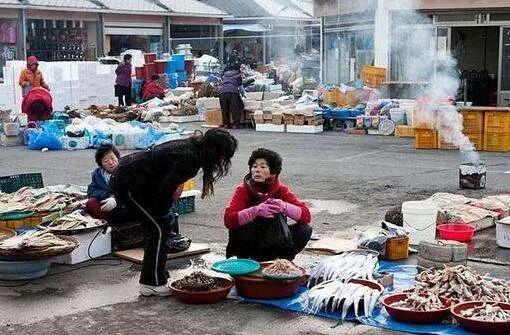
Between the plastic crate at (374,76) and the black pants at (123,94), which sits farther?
the black pants at (123,94)

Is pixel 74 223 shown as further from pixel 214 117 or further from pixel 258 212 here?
pixel 214 117

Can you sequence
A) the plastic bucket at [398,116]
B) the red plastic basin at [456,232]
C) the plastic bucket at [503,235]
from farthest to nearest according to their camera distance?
the plastic bucket at [398,116]
the red plastic basin at [456,232]
the plastic bucket at [503,235]

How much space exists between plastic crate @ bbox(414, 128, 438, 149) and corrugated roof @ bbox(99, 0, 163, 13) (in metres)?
19.1

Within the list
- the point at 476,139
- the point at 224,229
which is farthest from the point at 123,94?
the point at 224,229

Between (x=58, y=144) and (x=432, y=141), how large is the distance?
7152 mm

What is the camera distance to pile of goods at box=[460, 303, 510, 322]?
4.99m

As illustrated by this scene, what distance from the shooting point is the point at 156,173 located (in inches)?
233

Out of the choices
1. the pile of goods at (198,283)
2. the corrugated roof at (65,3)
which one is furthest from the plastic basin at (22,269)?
the corrugated roof at (65,3)

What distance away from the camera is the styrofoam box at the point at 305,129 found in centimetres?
1769

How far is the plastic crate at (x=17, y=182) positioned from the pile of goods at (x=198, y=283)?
11.0 feet

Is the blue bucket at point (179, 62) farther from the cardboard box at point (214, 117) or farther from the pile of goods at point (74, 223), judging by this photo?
the pile of goods at point (74, 223)

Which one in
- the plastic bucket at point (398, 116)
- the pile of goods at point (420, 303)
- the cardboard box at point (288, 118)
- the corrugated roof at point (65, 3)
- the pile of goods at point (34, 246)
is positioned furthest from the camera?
the corrugated roof at point (65, 3)

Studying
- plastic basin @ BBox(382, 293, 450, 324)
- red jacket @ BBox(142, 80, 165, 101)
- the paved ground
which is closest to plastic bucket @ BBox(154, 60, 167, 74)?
red jacket @ BBox(142, 80, 165, 101)

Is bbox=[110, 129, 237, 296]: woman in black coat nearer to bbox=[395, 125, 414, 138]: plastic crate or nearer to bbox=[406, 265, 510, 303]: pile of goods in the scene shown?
bbox=[406, 265, 510, 303]: pile of goods
